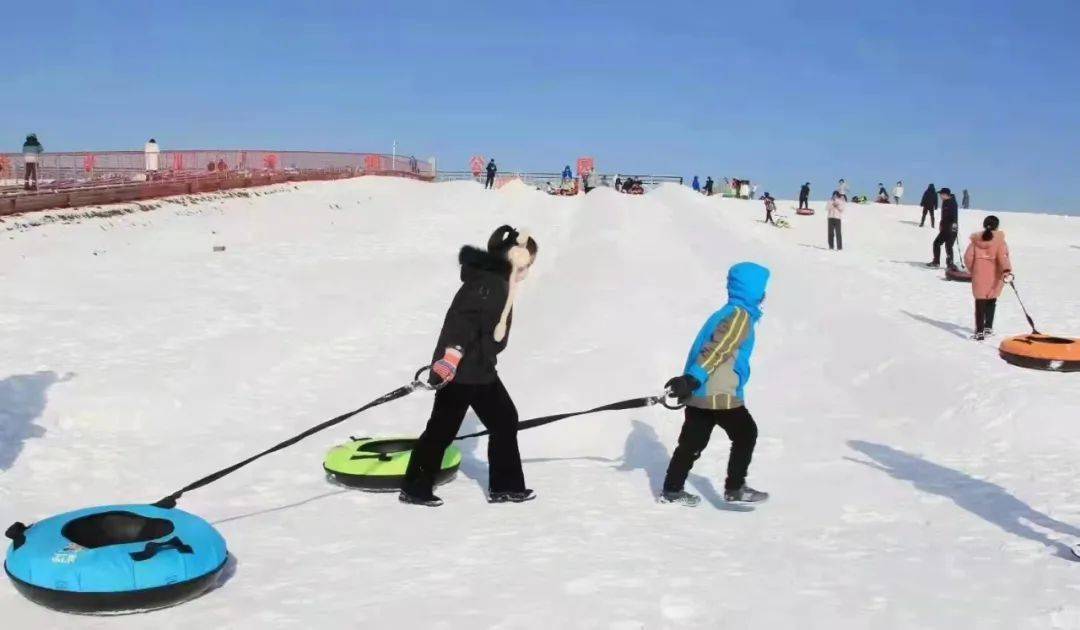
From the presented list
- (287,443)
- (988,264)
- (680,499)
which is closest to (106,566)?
(287,443)

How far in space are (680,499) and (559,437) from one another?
101 inches

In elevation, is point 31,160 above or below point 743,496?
above

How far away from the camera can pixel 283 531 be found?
5988 mm

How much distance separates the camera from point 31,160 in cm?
2383

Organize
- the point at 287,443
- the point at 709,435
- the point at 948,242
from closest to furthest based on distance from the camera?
the point at 287,443 → the point at 709,435 → the point at 948,242

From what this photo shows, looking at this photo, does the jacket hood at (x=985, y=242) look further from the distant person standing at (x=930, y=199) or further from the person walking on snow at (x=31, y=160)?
the distant person standing at (x=930, y=199)

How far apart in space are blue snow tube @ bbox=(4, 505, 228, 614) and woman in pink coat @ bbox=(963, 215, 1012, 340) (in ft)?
35.7

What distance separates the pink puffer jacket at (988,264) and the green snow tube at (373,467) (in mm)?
8451

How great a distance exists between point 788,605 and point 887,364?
7.49m

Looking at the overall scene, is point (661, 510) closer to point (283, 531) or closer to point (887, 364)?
point (283, 531)

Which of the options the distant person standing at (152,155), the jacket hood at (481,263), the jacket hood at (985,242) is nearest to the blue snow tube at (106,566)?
the jacket hood at (481,263)

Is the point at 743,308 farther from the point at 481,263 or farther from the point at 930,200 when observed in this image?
the point at 930,200

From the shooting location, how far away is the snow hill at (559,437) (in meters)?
4.80

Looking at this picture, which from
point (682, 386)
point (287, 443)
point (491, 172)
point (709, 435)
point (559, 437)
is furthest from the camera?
point (491, 172)
